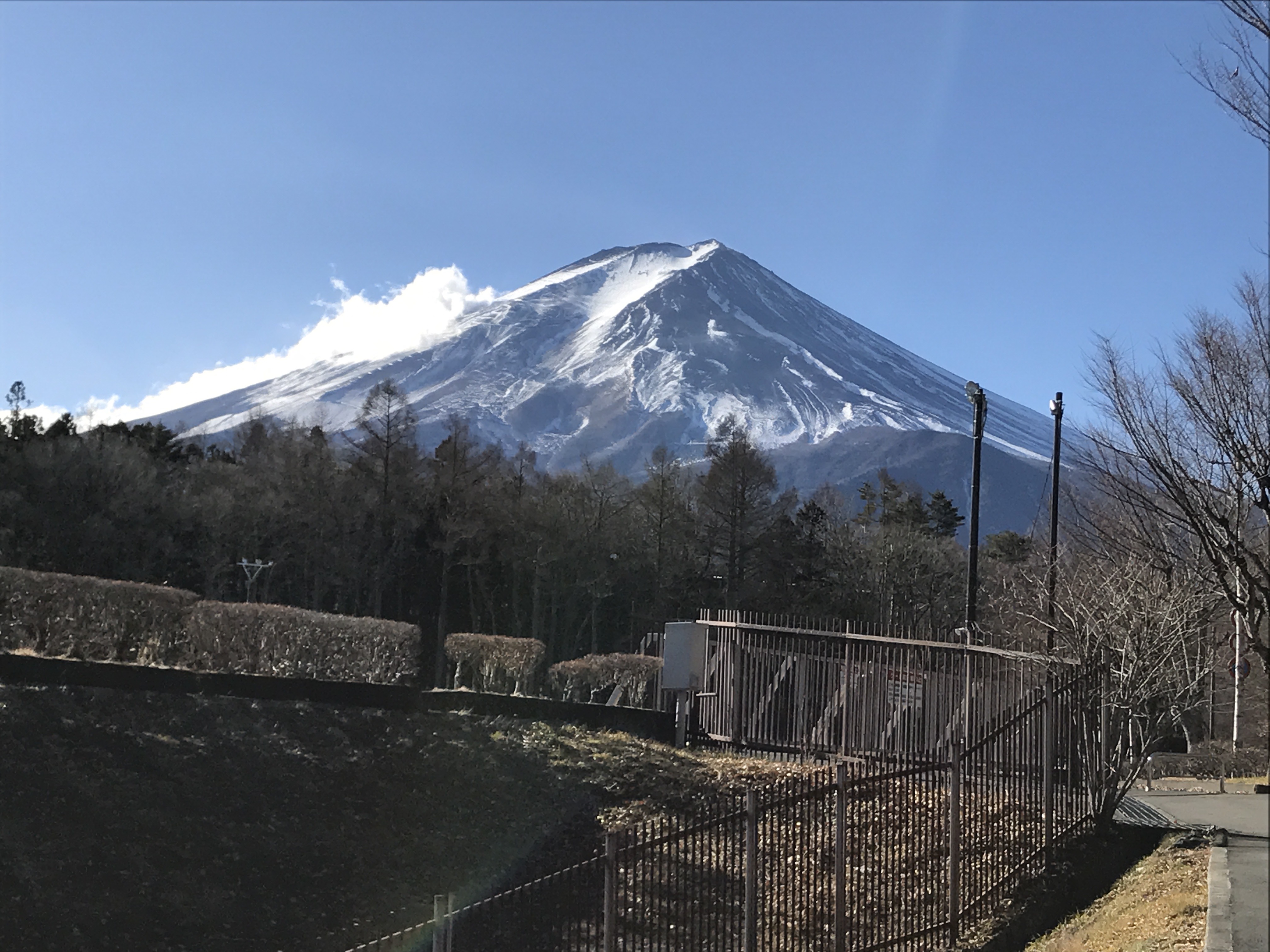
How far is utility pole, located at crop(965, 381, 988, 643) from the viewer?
20094 mm

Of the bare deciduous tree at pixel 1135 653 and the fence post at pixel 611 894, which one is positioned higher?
the bare deciduous tree at pixel 1135 653

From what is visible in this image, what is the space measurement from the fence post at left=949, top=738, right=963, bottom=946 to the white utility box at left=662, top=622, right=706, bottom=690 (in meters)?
7.28

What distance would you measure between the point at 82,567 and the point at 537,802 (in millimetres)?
29166

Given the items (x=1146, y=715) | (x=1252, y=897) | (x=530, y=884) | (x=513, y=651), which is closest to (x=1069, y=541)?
(x=513, y=651)

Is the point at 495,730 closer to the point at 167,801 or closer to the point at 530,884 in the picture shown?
the point at 167,801

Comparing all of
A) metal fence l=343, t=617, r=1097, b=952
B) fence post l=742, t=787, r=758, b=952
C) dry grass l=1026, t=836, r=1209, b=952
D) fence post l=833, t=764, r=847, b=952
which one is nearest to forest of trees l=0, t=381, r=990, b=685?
metal fence l=343, t=617, r=1097, b=952

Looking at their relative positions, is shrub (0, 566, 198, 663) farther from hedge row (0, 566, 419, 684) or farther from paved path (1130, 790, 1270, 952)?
paved path (1130, 790, 1270, 952)

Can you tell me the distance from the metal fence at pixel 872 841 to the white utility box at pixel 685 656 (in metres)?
2.62

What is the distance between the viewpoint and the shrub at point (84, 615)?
1418 cm

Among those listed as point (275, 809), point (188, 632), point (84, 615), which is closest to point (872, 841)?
point (275, 809)

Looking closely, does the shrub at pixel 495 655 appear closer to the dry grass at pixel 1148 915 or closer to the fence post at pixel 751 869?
the dry grass at pixel 1148 915

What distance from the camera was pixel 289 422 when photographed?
2382 inches

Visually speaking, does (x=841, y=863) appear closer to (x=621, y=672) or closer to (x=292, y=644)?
(x=292, y=644)

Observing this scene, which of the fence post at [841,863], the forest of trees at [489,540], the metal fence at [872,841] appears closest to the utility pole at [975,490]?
the metal fence at [872,841]
